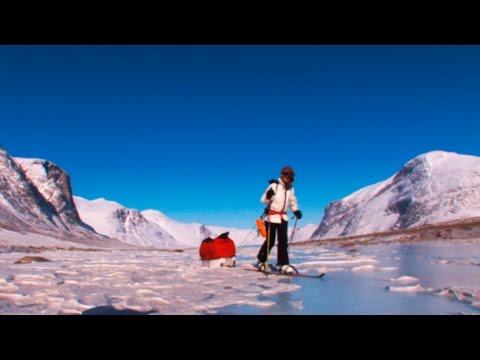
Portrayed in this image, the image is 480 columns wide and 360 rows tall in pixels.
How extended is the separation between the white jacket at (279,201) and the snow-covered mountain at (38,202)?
2978 inches

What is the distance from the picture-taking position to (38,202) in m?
114

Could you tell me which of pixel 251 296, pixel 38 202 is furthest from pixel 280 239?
pixel 38 202

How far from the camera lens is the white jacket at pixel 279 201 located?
912 centimetres

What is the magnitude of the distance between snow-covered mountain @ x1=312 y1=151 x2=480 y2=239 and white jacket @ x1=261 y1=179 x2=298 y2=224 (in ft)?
292

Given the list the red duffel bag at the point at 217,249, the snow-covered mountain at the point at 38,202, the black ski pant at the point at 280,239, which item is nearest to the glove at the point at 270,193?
the black ski pant at the point at 280,239

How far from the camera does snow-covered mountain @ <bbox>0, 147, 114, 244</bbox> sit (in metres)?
91.2

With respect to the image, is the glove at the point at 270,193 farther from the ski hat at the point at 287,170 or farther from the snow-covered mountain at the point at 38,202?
the snow-covered mountain at the point at 38,202

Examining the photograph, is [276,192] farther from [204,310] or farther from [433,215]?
[433,215]

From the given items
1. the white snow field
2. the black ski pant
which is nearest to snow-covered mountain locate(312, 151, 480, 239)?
the black ski pant

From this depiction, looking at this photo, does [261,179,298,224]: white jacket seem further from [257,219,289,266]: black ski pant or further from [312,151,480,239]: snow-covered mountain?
[312,151,480,239]: snow-covered mountain

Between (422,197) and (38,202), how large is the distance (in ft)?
362
